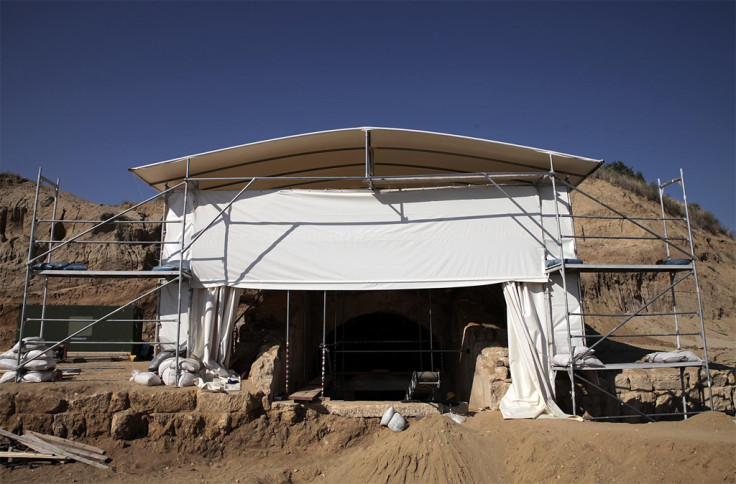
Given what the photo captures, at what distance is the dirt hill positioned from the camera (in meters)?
16.0

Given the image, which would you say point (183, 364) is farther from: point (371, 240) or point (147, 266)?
point (147, 266)

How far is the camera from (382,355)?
57.2 ft

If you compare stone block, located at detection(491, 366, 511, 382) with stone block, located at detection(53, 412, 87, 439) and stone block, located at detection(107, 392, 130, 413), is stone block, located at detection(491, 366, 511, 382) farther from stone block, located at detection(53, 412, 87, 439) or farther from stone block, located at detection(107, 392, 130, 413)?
stone block, located at detection(53, 412, 87, 439)

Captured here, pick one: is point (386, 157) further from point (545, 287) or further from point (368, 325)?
point (368, 325)

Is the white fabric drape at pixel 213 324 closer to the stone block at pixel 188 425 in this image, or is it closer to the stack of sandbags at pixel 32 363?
the stone block at pixel 188 425

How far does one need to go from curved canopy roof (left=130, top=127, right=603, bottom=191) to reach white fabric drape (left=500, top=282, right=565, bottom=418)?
8.47 ft

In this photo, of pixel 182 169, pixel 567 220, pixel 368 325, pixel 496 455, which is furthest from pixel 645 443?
pixel 368 325

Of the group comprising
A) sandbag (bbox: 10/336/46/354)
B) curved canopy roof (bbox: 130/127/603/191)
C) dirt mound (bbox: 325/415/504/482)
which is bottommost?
dirt mound (bbox: 325/415/504/482)

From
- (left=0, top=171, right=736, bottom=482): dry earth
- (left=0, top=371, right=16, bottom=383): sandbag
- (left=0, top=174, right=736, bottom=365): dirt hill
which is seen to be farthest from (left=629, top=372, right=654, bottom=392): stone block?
(left=0, top=371, right=16, bottom=383): sandbag

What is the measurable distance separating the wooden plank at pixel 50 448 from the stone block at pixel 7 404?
0.61 m

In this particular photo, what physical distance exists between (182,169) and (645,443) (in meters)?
9.50

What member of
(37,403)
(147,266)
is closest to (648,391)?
(37,403)

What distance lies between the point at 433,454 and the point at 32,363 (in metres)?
7.05

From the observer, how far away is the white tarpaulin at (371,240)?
34.1ft
